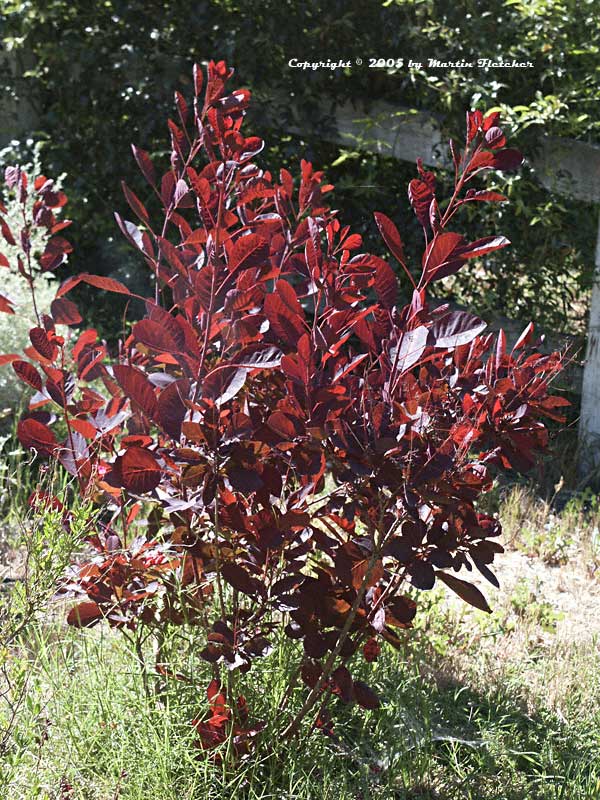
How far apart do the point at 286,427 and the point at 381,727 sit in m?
0.96

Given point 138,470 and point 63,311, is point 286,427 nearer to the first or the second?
point 138,470

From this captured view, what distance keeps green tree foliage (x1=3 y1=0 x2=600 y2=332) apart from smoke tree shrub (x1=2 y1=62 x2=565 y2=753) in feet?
8.15

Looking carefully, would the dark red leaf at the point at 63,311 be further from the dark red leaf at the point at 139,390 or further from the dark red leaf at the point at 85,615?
the dark red leaf at the point at 85,615

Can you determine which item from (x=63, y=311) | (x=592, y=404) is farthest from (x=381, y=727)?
(x=592, y=404)

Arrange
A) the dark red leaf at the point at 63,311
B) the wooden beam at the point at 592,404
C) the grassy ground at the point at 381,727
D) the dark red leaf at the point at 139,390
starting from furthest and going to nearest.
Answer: the wooden beam at the point at 592,404 → the dark red leaf at the point at 63,311 → the grassy ground at the point at 381,727 → the dark red leaf at the point at 139,390

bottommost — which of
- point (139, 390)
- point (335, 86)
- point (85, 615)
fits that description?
point (85, 615)

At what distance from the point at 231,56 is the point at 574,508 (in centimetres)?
292

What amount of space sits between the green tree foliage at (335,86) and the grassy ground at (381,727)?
217cm

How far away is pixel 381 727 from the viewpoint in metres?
2.08

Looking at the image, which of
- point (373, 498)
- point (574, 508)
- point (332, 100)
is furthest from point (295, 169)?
point (373, 498)

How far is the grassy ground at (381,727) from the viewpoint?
5.74ft

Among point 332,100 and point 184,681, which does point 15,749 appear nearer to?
point 184,681

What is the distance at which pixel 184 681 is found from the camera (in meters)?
1.88

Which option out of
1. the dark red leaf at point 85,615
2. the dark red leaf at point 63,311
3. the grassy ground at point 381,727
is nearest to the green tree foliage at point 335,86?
the grassy ground at point 381,727
